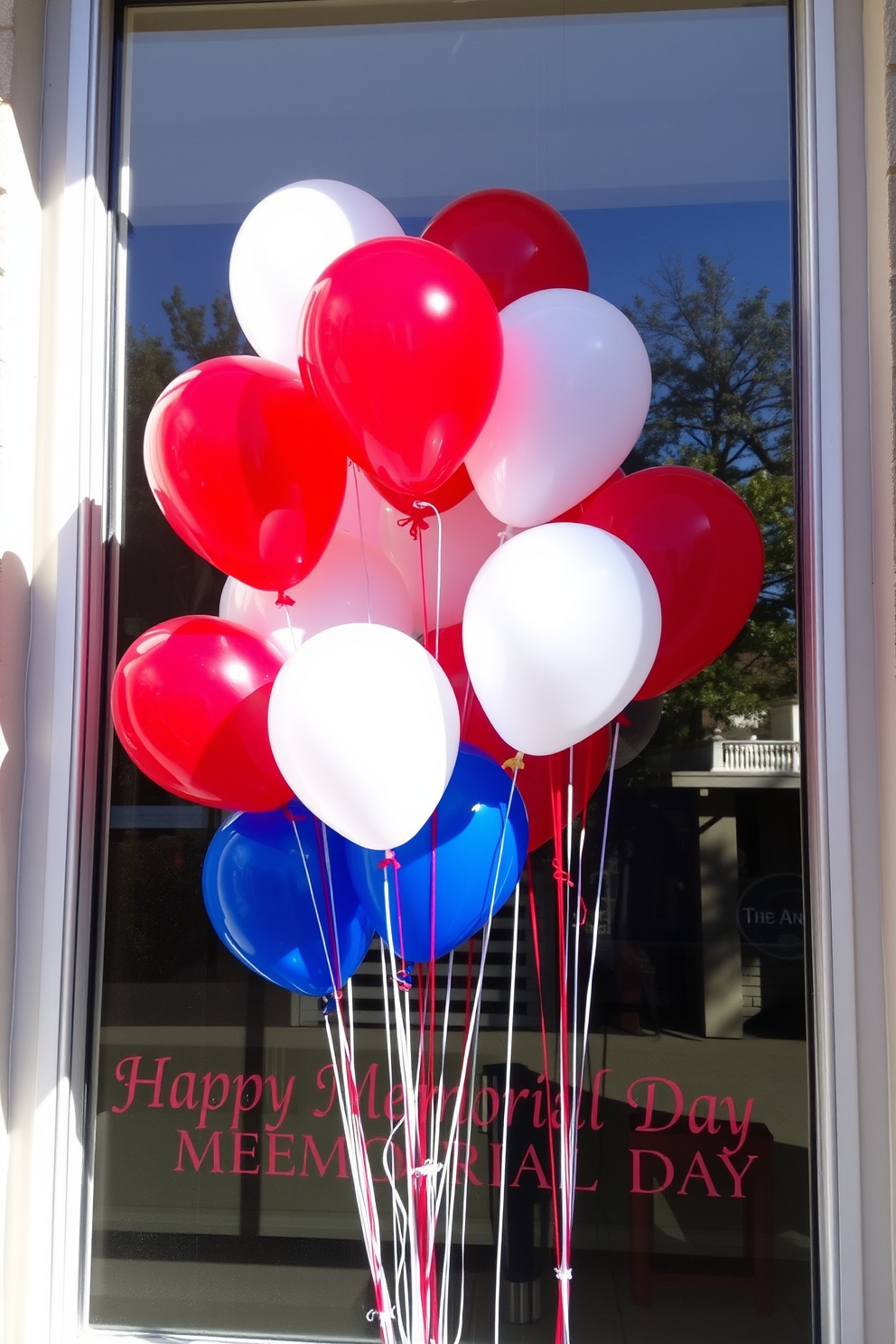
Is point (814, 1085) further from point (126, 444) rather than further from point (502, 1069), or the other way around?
point (126, 444)

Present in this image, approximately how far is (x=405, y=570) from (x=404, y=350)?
0.41 m

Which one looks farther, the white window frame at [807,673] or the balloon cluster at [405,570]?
the white window frame at [807,673]

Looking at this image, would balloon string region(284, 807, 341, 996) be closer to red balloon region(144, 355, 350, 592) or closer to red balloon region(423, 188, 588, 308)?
red balloon region(144, 355, 350, 592)

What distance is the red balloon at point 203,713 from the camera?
A: 1.38 m

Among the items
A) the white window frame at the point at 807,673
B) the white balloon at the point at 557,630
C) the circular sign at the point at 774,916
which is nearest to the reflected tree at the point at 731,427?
the white window frame at the point at 807,673

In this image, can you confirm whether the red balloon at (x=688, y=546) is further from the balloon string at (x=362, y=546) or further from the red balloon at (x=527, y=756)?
the balloon string at (x=362, y=546)

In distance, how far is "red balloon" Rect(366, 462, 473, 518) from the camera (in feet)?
4.47

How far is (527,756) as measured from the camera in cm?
155

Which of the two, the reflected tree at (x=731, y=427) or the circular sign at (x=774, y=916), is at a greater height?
the reflected tree at (x=731, y=427)

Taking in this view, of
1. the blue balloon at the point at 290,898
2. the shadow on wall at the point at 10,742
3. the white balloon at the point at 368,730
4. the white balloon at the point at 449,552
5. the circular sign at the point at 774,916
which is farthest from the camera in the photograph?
the circular sign at the point at 774,916

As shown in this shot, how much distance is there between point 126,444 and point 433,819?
43.0 inches

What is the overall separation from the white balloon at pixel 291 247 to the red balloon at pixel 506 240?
0.11 meters

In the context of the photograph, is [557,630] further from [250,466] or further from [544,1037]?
[544,1037]

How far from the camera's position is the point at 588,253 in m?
2.04
